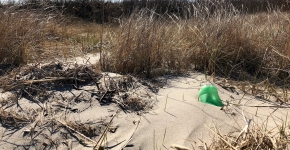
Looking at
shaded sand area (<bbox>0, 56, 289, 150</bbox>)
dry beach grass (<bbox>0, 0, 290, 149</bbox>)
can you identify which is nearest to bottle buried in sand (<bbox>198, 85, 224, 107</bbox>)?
shaded sand area (<bbox>0, 56, 289, 150</bbox>)

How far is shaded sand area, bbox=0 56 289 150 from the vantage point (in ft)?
6.89

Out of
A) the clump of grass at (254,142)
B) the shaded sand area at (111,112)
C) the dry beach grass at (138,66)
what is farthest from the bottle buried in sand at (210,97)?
the clump of grass at (254,142)

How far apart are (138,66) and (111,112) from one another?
3.06ft

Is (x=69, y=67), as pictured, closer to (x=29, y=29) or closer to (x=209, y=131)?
(x=29, y=29)

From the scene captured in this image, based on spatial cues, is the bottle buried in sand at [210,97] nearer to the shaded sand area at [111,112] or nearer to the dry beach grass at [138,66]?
the shaded sand area at [111,112]

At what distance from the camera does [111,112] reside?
97.0 inches

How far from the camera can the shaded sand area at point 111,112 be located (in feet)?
6.89

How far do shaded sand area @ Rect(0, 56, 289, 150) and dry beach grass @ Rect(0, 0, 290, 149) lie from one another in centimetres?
1

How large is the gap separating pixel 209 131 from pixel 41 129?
4.12 ft

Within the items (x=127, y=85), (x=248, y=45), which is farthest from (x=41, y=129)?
(x=248, y=45)

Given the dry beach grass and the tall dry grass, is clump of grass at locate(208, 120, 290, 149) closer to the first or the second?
the dry beach grass

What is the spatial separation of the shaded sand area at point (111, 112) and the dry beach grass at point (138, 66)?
0.01m

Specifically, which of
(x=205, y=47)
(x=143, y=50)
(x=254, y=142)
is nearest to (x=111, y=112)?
(x=143, y=50)

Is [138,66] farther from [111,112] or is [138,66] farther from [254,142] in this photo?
[254,142]
